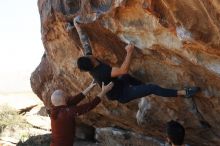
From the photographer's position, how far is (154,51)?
28.6 ft

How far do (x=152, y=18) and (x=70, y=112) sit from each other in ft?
7.05

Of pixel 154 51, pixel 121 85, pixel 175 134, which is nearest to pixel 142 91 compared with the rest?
pixel 121 85

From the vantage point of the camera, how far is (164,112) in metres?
9.78

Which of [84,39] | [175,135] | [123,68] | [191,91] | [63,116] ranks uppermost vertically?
[84,39]

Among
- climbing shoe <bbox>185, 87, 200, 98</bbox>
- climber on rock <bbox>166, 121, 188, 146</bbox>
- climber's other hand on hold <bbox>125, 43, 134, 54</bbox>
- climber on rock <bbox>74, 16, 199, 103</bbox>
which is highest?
climber's other hand on hold <bbox>125, 43, 134, 54</bbox>

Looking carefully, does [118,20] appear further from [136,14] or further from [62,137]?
[62,137]

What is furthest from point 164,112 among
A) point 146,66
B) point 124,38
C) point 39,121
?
point 39,121

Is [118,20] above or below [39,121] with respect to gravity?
above

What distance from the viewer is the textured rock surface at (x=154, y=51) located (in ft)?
24.5

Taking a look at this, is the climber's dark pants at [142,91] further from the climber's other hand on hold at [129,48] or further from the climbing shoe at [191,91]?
the climber's other hand on hold at [129,48]

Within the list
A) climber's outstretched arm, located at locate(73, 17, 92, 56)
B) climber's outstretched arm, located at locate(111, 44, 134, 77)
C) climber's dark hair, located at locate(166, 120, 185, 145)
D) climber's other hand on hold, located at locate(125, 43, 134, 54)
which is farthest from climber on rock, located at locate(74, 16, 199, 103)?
climber's dark hair, located at locate(166, 120, 185, 145)

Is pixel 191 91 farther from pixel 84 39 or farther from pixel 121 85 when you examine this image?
pixel 84 39

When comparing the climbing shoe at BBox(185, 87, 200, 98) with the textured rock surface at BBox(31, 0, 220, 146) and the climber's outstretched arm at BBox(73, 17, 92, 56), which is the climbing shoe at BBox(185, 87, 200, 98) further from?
the climber's outstretched arm at BBox(73, 17, 92, 56)

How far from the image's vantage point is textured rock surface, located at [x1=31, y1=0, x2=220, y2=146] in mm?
7461
